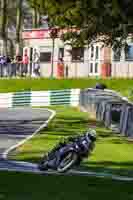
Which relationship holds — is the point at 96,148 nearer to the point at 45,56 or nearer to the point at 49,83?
the point at 49,83

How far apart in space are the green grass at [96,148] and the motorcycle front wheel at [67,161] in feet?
4.99

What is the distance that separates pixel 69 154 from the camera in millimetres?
12211

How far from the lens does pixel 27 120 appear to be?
29.2 meters

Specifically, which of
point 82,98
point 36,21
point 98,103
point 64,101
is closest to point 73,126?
point 98,103

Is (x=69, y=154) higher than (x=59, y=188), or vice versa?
(x=69, y=154)

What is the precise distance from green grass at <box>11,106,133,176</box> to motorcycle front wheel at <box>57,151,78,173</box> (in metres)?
1.52

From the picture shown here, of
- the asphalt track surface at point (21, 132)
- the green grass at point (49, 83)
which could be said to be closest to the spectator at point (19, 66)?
the green grass at point (49, 83)

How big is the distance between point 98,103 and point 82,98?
703cm

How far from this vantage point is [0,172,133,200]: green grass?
32.7 feet

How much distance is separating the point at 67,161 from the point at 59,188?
166cm

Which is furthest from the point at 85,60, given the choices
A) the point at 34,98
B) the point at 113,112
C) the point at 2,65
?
the point at 113,112

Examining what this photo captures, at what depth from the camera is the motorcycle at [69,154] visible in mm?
12203

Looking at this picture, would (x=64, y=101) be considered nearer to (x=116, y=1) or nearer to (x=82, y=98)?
(x=82, y=98)

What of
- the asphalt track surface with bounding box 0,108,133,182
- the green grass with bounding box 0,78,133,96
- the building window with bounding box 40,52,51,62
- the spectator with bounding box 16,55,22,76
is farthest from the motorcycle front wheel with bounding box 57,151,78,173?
the building window with bounding box 40,52,51,62
